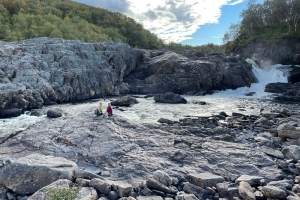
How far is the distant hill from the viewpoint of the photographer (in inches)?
2178

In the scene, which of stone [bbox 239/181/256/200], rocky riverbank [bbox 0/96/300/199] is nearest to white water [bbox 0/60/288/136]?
rocky riverbank [bbox 0/96/300/199]

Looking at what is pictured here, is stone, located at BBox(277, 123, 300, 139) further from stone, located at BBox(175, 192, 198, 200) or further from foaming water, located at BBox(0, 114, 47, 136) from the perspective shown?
foaming water, located at BBox(0, 114, 47, 136)

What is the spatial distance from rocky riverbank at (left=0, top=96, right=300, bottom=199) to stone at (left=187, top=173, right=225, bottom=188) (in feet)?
0.13

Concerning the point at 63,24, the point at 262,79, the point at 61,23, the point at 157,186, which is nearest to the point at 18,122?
the point at 157,186

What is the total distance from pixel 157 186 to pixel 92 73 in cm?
3191

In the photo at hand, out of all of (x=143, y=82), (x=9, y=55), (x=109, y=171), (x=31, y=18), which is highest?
(x=31, y=18)

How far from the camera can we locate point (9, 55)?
33.2m

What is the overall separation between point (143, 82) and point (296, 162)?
35280 millimetres

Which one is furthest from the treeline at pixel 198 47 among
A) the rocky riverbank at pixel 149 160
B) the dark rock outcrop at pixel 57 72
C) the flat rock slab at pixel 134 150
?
the flat rock slab at pixel 134 150

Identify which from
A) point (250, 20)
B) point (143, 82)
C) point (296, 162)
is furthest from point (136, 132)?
point (250, 20)

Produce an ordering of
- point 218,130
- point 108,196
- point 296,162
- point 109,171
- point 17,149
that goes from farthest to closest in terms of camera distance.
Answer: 1. point 218,130
2. point 17,149
3. point 296,162
4. point 109,171
5. point 108,196

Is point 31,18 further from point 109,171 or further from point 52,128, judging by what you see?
point 109,171

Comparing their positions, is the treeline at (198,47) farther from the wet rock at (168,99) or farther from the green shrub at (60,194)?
the green shrub at (60,194)

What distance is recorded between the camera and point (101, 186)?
29.0 feet
